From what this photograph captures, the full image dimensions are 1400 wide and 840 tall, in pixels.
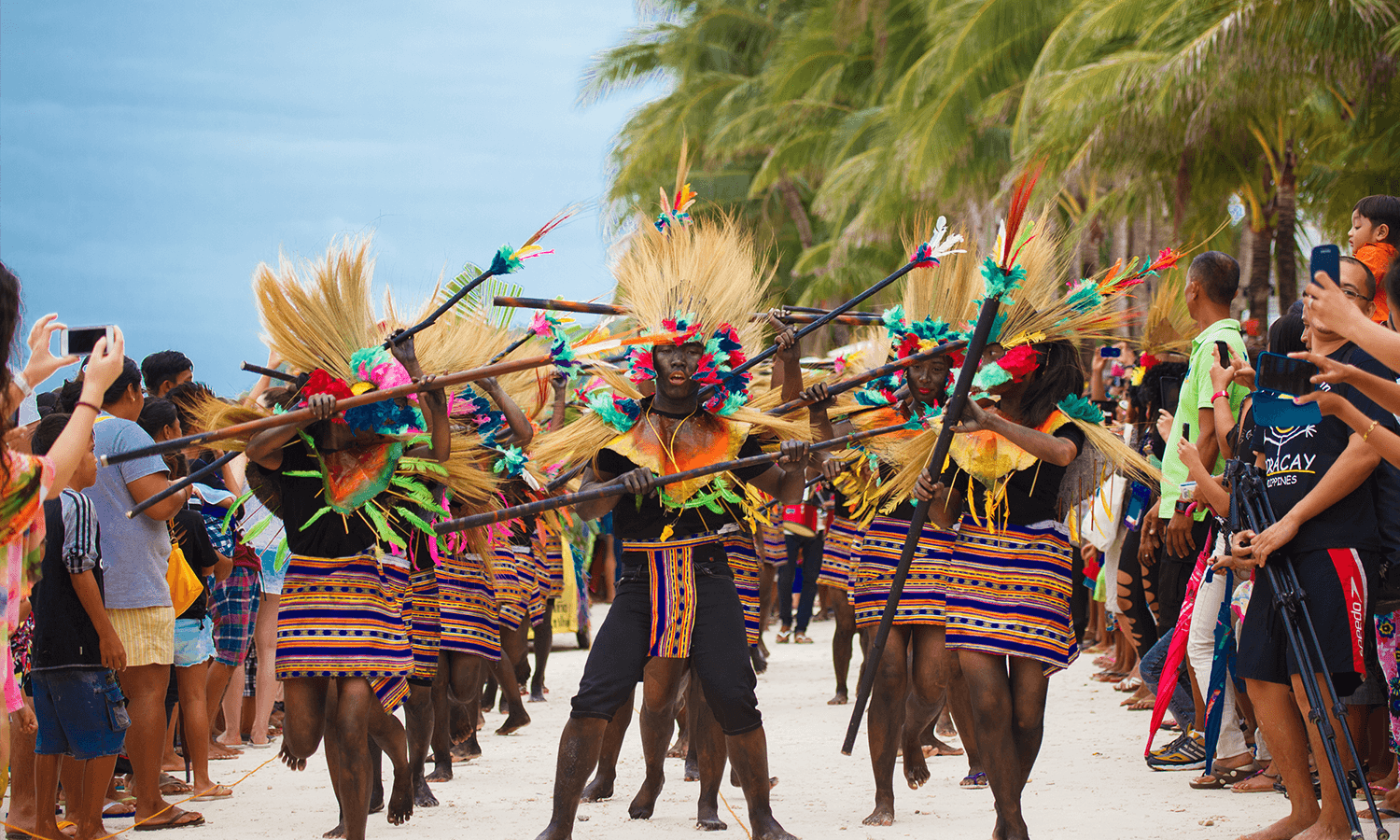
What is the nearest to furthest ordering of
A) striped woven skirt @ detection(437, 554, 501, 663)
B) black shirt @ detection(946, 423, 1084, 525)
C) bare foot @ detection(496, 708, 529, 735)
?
black shirt @ detection(946, 423, 1084, 525), striped woven skirt @ detection(437, 554, 501, 663), bare foot @ detection(496, 708, 529, 735)

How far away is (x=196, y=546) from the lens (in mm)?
6637

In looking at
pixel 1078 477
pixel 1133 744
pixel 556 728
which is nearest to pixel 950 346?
pixel 1078 477

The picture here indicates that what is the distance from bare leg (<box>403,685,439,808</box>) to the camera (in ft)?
20.7

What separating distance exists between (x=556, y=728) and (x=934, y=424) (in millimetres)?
4297

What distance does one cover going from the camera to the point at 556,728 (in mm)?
8828

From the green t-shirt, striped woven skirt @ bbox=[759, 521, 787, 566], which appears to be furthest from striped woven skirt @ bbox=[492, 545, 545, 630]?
striped woven skirt @ bbox=[759, 521, 787, 566]

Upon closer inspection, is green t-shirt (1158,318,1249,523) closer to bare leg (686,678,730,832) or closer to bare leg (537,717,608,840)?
bare leg (686,678,730,832)

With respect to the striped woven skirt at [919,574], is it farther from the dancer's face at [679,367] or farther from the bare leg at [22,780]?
the bare leg at [22,780]

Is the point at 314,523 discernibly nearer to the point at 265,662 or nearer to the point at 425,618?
the point at 425,618

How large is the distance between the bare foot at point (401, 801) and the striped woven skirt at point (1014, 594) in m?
2.42

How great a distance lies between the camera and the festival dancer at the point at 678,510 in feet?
16.3

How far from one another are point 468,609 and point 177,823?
169cm

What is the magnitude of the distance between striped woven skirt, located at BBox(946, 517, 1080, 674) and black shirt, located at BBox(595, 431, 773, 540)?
0.89m

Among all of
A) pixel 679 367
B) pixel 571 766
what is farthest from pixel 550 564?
pixel 571 766
